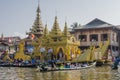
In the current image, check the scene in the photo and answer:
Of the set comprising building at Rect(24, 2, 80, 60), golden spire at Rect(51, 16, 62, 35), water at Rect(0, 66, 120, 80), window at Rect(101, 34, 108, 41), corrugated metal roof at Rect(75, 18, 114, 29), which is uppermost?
corrugated metal roof at Rect(75, 18, 114, 29)

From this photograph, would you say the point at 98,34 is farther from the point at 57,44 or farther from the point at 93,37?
the point at 57,44

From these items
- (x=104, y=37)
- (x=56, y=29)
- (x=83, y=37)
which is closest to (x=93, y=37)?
(x=83, y=37)

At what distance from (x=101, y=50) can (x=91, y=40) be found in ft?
44.0

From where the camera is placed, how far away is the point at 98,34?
56000 mm

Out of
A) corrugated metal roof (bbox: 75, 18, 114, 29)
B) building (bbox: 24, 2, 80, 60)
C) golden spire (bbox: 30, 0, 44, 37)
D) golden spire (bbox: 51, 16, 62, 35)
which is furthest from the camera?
golden spire (bbox: 30, 0, 44, 37)

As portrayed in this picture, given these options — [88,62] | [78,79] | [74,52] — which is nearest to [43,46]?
[74,52]

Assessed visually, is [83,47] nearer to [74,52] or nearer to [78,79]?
[74,52]

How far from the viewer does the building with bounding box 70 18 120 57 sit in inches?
2164

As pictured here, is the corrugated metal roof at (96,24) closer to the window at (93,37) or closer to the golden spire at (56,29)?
the window at (93,37)

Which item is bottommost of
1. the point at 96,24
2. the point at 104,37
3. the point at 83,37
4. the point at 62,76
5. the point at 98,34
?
the point at 62,76

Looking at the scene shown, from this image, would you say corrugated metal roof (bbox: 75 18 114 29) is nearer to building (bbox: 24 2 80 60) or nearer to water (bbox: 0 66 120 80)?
building (bbox: 24 2 80 60)

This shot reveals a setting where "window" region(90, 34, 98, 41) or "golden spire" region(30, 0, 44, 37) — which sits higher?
"golden spire" region(30, 0, 44, 37)

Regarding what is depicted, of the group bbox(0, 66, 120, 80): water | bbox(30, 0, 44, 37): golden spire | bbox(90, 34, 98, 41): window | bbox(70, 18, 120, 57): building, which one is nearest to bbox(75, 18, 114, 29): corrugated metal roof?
bbox(70, 18, 120, 57): building

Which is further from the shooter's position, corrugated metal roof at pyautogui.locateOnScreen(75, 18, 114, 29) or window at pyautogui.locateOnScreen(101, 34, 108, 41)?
corrugated metal roof at pyautogui.locateOnScreen(75, 18, 114, 29)
